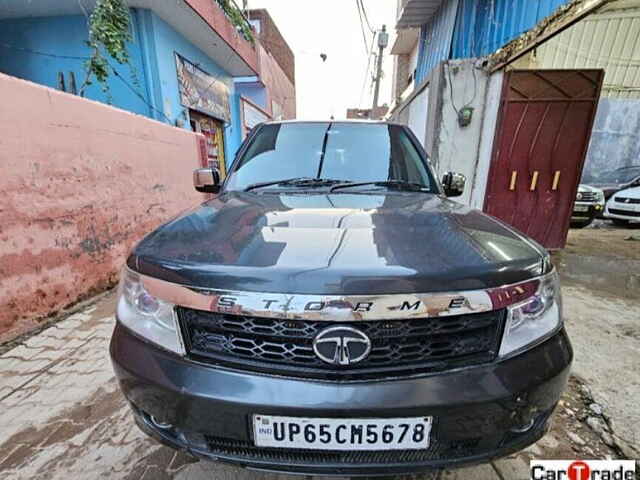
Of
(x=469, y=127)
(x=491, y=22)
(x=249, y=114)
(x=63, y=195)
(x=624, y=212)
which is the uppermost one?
(x=491, y=22)

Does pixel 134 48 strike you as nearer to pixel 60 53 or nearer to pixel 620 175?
pixel 60 53

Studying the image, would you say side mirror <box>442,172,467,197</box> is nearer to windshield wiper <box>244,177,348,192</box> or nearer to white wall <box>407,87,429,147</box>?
windshield wiper <box>244,177,348,192</box>

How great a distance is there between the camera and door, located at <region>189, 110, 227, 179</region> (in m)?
6.94

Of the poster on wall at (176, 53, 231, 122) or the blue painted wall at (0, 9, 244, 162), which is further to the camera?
the poster on wall at (176, 53, 231, 122)

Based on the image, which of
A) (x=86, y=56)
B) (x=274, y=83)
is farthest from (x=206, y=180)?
(x=274, y=83)

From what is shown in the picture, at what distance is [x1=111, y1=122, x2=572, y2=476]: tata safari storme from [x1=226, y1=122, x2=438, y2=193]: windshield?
99 cm

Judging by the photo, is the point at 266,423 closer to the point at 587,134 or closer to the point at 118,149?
the point at 118,149

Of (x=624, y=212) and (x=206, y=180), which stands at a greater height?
(x=206, y=180)

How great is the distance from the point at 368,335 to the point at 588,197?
845 centimetres

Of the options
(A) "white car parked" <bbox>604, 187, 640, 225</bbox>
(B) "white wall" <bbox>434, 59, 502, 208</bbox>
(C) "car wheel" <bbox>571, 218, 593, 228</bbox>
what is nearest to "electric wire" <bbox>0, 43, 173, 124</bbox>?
(B) "white wall" <bbox>434, 59, 502, 208</bbox>

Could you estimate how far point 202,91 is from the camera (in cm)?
693

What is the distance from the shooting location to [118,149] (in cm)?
338

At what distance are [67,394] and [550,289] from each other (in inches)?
102

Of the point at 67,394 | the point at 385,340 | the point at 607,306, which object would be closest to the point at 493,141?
the point at 607,306
